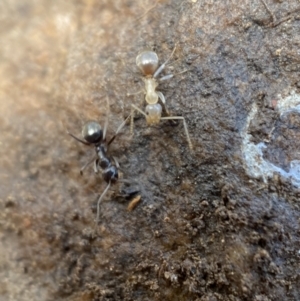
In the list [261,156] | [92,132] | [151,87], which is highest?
[151,87]

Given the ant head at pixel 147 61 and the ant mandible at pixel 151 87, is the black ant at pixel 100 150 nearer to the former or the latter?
the ant mandible at pixel 151 87

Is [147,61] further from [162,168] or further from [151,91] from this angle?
[162,168]

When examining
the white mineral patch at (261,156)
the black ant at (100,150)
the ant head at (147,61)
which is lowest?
the black ant at (100,150)

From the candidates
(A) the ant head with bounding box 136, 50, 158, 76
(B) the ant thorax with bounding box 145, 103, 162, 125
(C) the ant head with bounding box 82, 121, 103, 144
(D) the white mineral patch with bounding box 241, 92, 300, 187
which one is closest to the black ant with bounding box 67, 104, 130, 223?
(C) the ant head with bounding box 82, 121, 103, 144

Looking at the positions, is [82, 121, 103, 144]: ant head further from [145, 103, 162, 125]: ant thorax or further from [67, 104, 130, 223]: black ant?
[145, 103, 162, 125]: ant thorax

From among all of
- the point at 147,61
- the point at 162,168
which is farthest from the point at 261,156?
the point at 147,61

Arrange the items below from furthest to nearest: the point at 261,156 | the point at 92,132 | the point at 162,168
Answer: the point at 92,132
the point at 162,168
the point at 261,156

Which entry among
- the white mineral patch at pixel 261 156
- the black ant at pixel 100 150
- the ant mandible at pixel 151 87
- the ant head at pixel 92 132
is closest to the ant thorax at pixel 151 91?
the ant mandible at pixel 151 87
